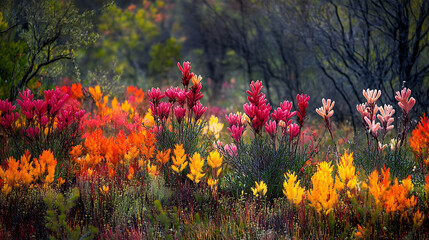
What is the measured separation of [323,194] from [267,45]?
979cm

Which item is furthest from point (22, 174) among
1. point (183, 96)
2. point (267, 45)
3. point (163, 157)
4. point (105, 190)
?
point (267, 45)

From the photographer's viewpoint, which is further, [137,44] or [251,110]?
[137,44]

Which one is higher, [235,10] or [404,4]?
[235,10]

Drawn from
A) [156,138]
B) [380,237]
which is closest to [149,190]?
[156,138]

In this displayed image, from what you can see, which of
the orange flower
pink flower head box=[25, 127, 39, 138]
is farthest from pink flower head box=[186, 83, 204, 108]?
pink flower head box=[25, 127, 39, 138]

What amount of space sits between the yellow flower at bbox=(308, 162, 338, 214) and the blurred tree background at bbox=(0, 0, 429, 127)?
13.0ft

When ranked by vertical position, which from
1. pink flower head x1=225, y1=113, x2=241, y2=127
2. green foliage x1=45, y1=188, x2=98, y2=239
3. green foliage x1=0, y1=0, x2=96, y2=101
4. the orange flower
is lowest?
green foliage x1=45, y1=188, x2=98, y2=239

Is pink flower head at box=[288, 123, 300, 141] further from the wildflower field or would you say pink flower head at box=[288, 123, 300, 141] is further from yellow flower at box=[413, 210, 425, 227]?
yellow flower at box=[413, 210, 425, 227]

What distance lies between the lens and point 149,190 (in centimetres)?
396

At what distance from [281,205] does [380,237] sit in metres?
1.02

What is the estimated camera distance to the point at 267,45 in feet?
40.2

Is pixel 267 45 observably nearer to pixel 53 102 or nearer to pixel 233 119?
pixel 233 119

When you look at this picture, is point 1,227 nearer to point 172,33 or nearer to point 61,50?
point 61,50

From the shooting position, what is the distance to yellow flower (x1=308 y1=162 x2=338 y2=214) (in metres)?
2.96
